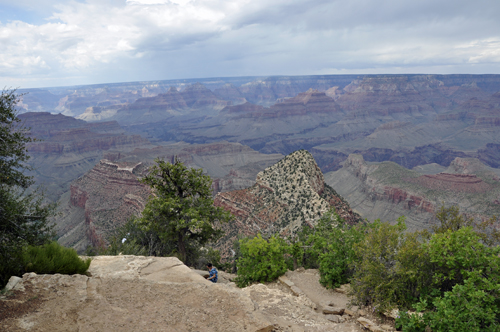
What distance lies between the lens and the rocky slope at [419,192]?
272 feet

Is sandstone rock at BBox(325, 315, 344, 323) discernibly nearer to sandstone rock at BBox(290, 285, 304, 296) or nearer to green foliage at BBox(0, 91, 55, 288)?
sandstone rock at BBox(290, 285, 304, 296)

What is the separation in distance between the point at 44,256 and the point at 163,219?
10126 millimetres

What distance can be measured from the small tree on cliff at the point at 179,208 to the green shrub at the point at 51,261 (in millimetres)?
7792

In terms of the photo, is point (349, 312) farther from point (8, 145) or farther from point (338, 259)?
point (8, 145)

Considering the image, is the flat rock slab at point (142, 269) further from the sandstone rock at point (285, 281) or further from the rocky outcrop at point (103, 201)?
the rocky outcrop at point (103, 201)

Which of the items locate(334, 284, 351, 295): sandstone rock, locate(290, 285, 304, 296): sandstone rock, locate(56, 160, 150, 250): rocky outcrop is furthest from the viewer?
locate(56, 160, 150, 250): rocky outcrop

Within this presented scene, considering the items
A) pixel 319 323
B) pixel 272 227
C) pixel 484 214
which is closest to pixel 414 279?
pixel 319 323

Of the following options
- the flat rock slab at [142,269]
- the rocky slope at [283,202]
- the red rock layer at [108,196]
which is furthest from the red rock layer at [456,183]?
the flat rock slab at [142,269]

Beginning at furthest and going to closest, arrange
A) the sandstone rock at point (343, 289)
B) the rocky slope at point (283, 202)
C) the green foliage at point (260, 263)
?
the rocky slope at point (283, 202)
the green foliage at point (260, 263)
the sandstone rock at point (343, 289)

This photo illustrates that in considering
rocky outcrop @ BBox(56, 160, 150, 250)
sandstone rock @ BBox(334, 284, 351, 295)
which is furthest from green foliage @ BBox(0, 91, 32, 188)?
rocky outcrop @ BBox(56, 160, 150, 250)

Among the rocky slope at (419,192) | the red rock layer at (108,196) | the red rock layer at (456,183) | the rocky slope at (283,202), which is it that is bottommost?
the rocky slope at (419,192)

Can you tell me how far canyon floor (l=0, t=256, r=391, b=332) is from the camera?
10.1 metres

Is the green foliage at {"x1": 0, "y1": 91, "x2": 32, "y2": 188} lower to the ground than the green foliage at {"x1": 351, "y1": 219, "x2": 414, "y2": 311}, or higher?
higher

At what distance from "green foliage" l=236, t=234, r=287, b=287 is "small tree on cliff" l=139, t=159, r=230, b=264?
391cm
